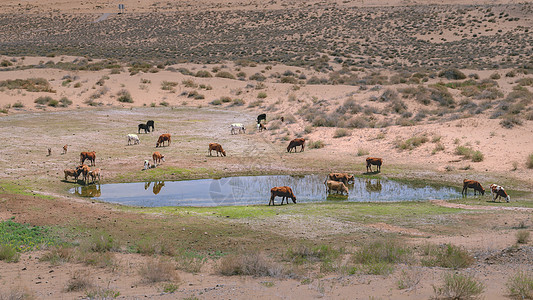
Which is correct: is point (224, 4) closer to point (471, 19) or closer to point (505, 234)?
point (471, 19)

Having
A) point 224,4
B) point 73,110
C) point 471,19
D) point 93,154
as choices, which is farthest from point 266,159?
point 224,4

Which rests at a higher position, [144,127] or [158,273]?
[144,127]

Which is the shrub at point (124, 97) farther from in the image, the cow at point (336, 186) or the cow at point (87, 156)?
the cow at point (336, 186)

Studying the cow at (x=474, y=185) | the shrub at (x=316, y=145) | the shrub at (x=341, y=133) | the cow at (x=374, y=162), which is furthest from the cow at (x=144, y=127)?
the cow at (x=474, y=185)

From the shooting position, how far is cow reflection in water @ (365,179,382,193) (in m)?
24.8

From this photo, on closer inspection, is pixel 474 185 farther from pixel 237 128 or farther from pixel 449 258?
pixel 237 128

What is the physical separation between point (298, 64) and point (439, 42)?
27669mm

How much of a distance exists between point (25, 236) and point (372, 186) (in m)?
16.0

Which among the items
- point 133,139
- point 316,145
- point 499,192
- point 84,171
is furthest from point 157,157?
point 499,192

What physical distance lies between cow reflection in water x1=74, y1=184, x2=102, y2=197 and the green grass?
20.2 ft

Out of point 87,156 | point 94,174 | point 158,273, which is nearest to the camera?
point 158,273

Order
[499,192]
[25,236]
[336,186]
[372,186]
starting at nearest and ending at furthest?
[25,236]
[499,192]
[336,186]
[372,186]

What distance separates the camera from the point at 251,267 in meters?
12.8

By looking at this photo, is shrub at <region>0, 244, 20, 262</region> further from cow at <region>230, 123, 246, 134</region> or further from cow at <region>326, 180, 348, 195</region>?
cow at <region>230, 123, 246, 134</region>
